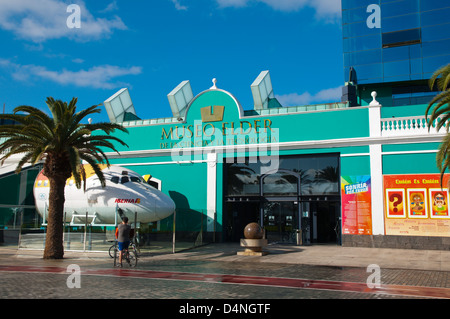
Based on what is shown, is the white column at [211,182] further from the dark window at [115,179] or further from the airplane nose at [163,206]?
the dark window at [115,179]

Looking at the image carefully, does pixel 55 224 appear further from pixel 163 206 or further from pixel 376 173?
pixel 376 173

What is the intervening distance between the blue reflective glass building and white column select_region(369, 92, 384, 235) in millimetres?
13998

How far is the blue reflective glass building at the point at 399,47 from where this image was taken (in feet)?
125

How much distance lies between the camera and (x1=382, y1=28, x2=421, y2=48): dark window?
39.0m

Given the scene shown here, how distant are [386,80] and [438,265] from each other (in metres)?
25.9

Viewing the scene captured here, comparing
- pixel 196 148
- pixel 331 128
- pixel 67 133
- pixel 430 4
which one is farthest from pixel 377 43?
pixel 67 133

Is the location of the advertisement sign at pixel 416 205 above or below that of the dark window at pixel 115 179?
below

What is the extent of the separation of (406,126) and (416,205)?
191 inches

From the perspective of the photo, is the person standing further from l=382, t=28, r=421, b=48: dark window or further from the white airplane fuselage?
l=382, t=28, r=421, b=48: dark window

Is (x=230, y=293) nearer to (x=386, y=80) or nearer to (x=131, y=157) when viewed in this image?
(x=131, y=157)

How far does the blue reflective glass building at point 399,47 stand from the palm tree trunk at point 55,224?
29.4 metres

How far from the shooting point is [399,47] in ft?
129

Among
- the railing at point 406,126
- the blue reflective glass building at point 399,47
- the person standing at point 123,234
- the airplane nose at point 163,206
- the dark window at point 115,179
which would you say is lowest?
the person standing at point 123,234

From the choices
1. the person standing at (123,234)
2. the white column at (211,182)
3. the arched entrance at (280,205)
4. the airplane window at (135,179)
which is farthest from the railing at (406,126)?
the person standing at (123,234)
